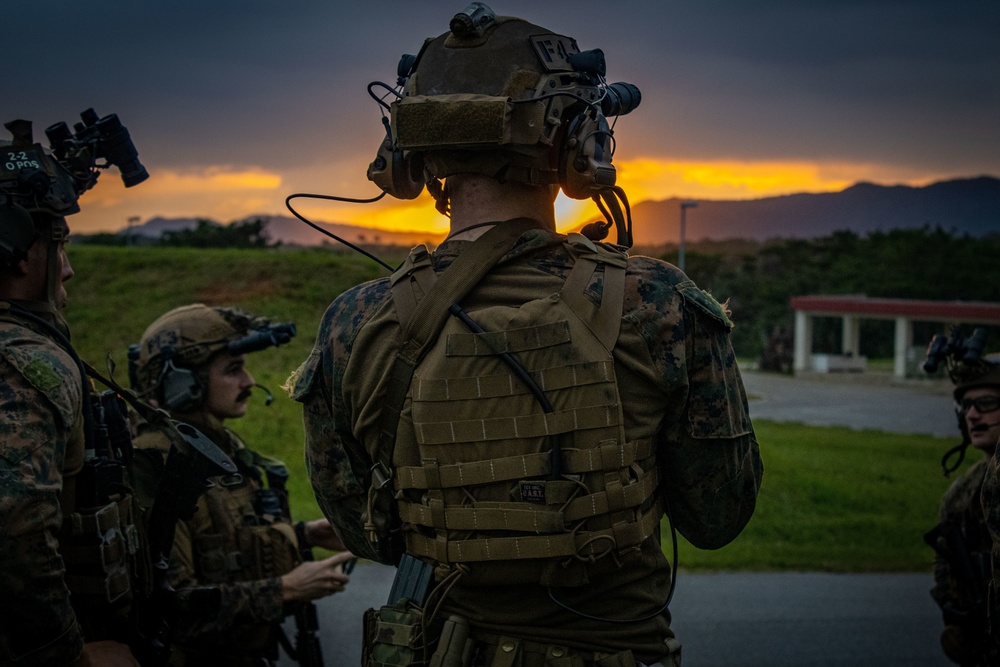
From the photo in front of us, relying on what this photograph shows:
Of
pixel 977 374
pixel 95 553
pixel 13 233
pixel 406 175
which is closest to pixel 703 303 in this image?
pixel 406 175

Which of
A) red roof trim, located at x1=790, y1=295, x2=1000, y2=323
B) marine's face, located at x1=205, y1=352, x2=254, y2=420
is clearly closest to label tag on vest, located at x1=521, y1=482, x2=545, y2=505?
marine's face, located at x1=205, y1=352, x2=254, y2=420

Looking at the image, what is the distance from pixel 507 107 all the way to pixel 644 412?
88 cm

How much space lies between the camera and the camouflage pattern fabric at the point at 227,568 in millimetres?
3986

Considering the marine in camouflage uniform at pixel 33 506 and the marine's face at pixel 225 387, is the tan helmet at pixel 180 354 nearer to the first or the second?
the marine's face at pixel 225 387

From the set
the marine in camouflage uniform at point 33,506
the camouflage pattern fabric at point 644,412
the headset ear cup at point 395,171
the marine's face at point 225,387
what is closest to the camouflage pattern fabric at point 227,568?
the marine's face at point 225,387

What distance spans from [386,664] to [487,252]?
113 centimetres

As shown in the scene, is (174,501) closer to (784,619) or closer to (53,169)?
(53,169)

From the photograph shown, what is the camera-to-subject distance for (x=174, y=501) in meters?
3.77

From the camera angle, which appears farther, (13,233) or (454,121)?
(13,233)

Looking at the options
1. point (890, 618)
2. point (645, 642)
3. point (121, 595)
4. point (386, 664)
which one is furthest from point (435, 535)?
point (890, 618)

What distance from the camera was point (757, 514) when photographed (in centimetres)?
1069

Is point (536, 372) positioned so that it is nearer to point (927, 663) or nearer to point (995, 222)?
point (927, 663)

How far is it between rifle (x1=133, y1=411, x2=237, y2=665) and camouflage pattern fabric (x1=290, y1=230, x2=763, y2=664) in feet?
3.86

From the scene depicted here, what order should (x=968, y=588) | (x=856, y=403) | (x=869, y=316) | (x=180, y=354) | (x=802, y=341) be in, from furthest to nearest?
(x=802, y=341), (x=869, y=316), (x=856, y=403), (x=968, y=588), (x=180, y=354)
